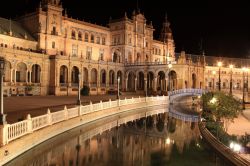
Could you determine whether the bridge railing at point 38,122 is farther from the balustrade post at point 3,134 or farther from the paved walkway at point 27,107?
the paved walkway at point 27,107

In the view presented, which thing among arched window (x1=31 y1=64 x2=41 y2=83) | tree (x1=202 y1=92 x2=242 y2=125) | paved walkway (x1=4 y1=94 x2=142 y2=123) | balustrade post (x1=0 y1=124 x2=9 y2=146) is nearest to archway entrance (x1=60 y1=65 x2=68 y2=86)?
arched window (x1=31 y1=64 x2=41 y2=83)

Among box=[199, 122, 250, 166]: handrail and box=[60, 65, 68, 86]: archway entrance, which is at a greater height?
box=[60, 65, 68, 86]: archway entrance

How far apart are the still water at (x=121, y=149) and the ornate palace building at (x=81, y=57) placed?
18.2m

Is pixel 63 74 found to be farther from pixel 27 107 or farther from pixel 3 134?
pixel 3 134

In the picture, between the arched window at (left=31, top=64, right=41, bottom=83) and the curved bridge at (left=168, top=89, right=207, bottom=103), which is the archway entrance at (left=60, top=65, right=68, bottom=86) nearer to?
the arched window at (left=31, top=64, right=41, bottom=83)

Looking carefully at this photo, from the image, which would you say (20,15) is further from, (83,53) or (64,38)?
(83,53)

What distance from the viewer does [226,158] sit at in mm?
14445

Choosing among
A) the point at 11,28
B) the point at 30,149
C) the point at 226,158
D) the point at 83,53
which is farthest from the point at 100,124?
the point at 83,53

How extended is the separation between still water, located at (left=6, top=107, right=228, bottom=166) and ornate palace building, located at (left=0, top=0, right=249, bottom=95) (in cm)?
1815

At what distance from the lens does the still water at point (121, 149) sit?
1396cm

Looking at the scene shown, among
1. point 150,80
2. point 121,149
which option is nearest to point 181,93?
point 150,80

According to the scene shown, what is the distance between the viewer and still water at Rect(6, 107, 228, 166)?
13961 millimetres

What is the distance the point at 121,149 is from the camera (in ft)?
54.4

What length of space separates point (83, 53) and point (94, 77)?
686cm
